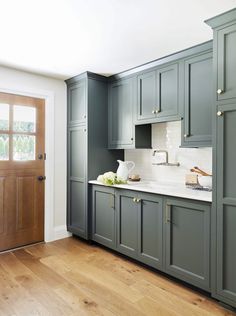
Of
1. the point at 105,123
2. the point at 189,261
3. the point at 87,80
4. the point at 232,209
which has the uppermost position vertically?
the point at 87,80

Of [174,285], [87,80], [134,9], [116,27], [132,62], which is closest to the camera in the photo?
[134,9]

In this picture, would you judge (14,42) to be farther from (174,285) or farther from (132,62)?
(174,285)

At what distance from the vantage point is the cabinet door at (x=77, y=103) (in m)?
3.44

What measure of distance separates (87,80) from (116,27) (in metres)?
1.24

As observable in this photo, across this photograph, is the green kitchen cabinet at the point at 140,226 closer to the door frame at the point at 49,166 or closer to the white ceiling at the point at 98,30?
the door frame at the point at 49,166

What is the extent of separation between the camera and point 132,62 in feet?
9.78

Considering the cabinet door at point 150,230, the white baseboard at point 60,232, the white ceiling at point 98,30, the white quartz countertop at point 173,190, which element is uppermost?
the white ceiling at point 98,30

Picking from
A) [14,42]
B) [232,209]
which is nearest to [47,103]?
[14,42]

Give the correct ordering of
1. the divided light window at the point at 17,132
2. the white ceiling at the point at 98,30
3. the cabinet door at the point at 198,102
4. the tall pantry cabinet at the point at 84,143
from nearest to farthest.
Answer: the white ceiling at the point at 98,30, the cabinet door at the point at 198,102, the divided light window at the point at 17,132, the tall pantry cabinet at the point at 84,143

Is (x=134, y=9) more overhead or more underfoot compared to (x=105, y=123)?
more overhead

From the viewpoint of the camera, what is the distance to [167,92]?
9.16 feet

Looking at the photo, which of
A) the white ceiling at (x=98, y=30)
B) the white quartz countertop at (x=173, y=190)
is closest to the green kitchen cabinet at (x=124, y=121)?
the white ceiling at (x=98, y=30)

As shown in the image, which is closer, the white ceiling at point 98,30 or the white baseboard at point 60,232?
the white ceiling at point 98,30

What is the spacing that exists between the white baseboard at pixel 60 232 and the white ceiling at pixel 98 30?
225 centimetres
